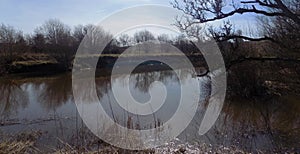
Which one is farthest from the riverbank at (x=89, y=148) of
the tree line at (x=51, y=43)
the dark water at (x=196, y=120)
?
the tree line at (x=51, y=43)

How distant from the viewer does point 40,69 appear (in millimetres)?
33969

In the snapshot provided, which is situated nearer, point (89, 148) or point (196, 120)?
point (89, 148)

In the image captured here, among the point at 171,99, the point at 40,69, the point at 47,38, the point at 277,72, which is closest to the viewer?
the point at 277,72

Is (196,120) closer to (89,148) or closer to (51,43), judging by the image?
(89,148)

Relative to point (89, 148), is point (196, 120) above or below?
below

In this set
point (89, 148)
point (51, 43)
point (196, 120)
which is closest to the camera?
point (89, 148)

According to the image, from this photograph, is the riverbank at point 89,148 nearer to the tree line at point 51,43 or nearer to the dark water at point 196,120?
the dark water at point 196,120

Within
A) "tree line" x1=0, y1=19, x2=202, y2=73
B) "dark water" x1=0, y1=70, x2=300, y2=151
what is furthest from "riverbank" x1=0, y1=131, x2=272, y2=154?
"tree line" x1=0, y1=19, x2=202, y2=73

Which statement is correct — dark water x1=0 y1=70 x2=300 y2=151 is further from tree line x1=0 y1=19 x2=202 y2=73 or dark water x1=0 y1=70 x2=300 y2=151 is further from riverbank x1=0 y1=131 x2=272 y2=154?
tree line x1=0 y1=19 x2=202 y2=73

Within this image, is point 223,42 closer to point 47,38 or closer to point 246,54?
point 246,54

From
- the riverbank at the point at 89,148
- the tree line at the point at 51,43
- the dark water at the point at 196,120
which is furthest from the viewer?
the tree line at the point at 51,43

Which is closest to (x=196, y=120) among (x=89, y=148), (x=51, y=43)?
(x=89, y=148)

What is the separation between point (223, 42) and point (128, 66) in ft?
72.4

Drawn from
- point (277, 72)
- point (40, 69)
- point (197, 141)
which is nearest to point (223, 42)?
Result: point (277, 72)
